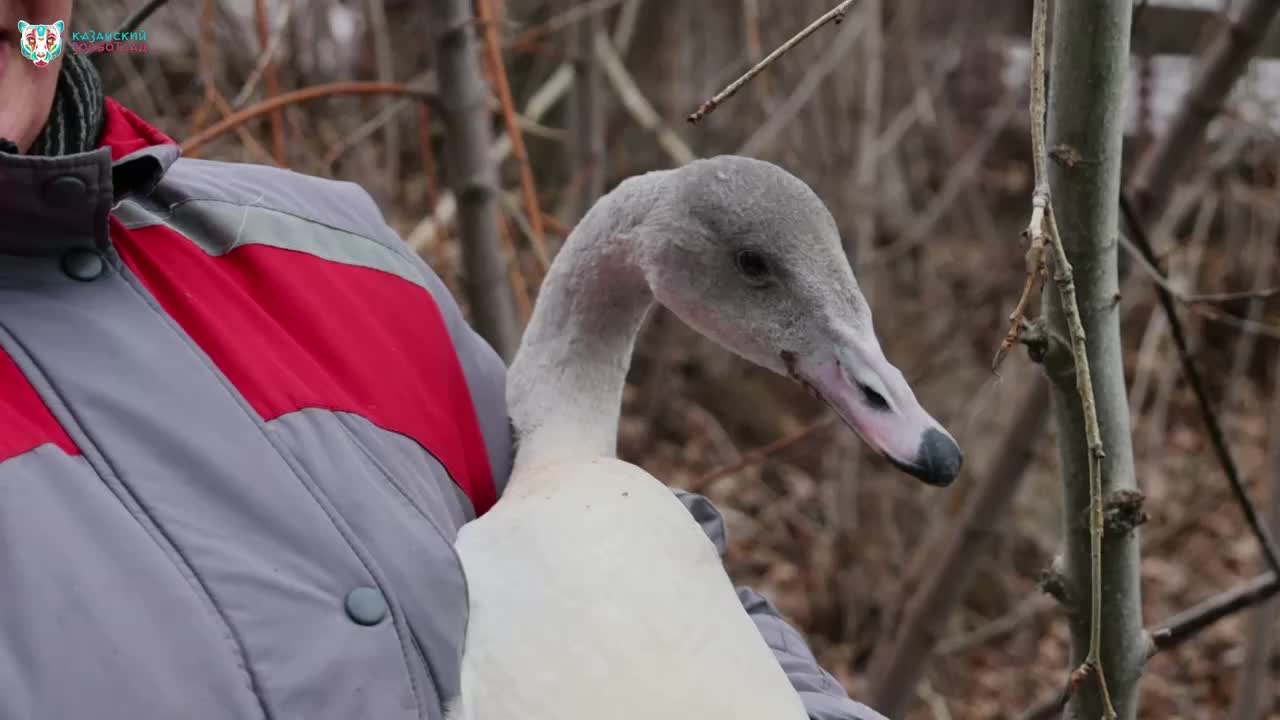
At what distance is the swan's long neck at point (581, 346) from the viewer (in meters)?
1.19

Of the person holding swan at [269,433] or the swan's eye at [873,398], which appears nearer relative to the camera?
the person holding swan at [269,433]

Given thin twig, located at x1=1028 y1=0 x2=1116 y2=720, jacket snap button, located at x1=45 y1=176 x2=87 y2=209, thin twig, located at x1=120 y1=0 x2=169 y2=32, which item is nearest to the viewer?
thin twig, located at x1=1028 y1=0 x2=1116 y2=720

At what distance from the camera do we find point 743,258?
104 centimetres

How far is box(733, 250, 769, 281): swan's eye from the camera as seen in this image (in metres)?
1.03

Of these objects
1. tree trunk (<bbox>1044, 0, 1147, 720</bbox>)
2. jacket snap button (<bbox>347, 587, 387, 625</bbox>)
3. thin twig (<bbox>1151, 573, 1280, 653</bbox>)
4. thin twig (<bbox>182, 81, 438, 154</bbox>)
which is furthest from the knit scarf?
thin twig (<bbox>1151, 573, 1280, 653</bbox>)

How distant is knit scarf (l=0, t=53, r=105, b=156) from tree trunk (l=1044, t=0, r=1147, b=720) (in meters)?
0.76

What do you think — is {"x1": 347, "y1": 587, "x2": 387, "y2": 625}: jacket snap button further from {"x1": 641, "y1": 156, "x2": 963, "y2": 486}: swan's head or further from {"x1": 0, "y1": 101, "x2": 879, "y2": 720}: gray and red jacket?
{"x1": 641, "y1": 156, "x2": 963, "y2": 486}: swan's head

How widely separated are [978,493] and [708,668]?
105 cm

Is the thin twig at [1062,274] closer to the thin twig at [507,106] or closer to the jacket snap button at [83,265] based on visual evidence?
the jacket snap button at [83,265]

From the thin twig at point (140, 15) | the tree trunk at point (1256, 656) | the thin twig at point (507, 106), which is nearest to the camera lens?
the thin twig at point (140, 15)

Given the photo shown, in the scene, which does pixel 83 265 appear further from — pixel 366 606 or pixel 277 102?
pixel 277 102

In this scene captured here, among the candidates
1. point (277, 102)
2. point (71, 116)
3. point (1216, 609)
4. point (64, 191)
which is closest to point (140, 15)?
point (277, 102)

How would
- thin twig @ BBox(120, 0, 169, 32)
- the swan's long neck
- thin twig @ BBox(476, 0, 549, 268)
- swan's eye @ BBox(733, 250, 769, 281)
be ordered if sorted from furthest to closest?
1. thin twig @ BBox(476, 0, 549, 268)
2. thin twig @ BBox(120, 0, 169, 32)
3. the swan's long neck
4. swan's eye @ BBox(733, 250, 769, 281)

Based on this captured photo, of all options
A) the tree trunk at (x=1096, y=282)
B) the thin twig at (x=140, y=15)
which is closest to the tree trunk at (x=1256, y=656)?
the tree trunk at (x=1096, y=282)
